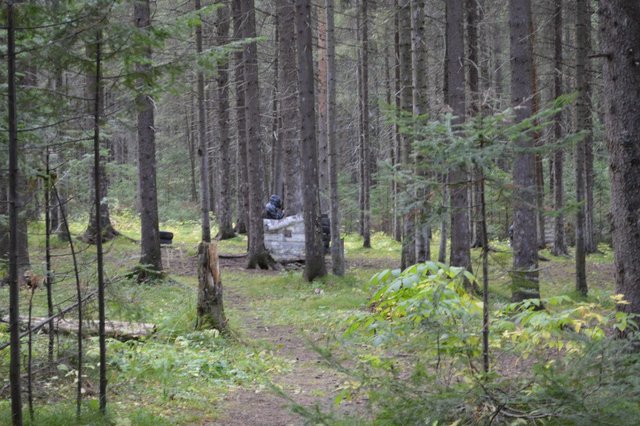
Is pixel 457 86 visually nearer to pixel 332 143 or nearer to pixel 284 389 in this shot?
pixel 332 143

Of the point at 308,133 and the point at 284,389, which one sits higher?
the point at 308,133

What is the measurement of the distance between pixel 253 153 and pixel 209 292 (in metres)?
7.95

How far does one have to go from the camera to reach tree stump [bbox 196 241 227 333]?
900cm

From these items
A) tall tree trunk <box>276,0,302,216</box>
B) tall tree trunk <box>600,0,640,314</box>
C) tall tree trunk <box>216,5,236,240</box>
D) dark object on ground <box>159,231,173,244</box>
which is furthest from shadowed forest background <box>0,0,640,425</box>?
dark object on ground <box>159,231,173,244</box>

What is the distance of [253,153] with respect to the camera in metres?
16.5

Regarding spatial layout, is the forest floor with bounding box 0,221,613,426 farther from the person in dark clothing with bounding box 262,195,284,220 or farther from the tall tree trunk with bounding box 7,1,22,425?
the person in dark clothing with bounding box 262,195,284,220

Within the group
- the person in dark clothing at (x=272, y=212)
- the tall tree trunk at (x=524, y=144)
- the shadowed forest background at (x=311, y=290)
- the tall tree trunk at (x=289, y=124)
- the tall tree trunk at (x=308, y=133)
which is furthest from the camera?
the person in dark clothing at (x=272, y=212)

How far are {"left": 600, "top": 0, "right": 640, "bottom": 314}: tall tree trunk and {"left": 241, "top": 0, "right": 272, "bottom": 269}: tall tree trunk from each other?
11.7 meters

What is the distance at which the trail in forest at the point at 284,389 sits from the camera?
19.7ft

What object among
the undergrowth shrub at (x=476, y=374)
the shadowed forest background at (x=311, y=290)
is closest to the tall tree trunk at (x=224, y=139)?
the shadowed forest background at (x=311, y=290)

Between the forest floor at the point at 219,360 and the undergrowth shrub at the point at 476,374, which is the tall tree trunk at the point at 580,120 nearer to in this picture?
the forest floor at the point at 219,360

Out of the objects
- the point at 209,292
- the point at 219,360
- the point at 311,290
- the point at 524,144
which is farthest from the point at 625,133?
the point at 311,290

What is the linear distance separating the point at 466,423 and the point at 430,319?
64cm

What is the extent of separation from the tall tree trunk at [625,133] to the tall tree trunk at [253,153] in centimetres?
1173
